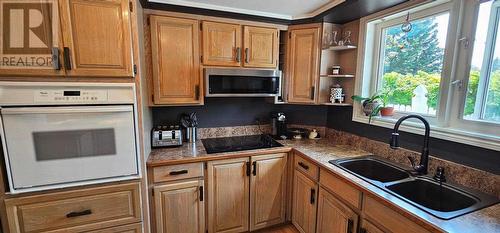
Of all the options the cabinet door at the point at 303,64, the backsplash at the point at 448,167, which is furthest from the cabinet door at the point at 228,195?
the backsplash at the point at 448,167

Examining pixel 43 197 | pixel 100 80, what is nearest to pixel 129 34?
pixel 100 80

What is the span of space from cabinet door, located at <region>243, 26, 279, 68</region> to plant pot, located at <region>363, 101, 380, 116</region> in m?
0.94

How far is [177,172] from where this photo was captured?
69.2 inches

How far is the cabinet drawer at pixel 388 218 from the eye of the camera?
107 cm

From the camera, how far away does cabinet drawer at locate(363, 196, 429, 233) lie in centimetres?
107

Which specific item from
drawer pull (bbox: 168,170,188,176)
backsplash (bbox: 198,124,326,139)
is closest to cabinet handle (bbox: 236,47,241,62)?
backsplash (bbox: 198,124,326,139)

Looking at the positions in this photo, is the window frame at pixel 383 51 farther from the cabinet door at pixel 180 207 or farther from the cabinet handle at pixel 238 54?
the cabinet door at pixel 180 207

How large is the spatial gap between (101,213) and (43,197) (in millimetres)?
337

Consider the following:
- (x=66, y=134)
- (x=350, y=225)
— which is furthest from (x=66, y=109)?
(x=350, y=225)

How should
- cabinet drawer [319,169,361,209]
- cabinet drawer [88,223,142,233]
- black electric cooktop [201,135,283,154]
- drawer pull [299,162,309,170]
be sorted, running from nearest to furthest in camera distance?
cabinet drawer [319,169,361,209]
cabinet drawer [88,223,142,233]
drawer pull [299,162,309,170]
black electric cooktop [201,135,283,154]

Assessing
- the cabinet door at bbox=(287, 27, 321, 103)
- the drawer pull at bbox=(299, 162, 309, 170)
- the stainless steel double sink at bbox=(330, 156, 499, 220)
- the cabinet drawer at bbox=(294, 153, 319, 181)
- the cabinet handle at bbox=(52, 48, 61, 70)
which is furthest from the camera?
the cabinet door at bbox=(287, 27, 321, 103)

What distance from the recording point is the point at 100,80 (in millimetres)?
1367

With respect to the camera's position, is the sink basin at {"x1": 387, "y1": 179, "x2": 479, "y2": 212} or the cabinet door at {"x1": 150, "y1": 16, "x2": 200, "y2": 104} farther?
the cabinet door at {"x1": 150, "y1": 16, "x2": 200, "y2": 104}

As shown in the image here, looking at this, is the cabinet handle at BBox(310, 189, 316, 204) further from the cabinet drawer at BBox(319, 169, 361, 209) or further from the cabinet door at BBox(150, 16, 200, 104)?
the cabinet door at BBox(150, 16, 200, 104)
